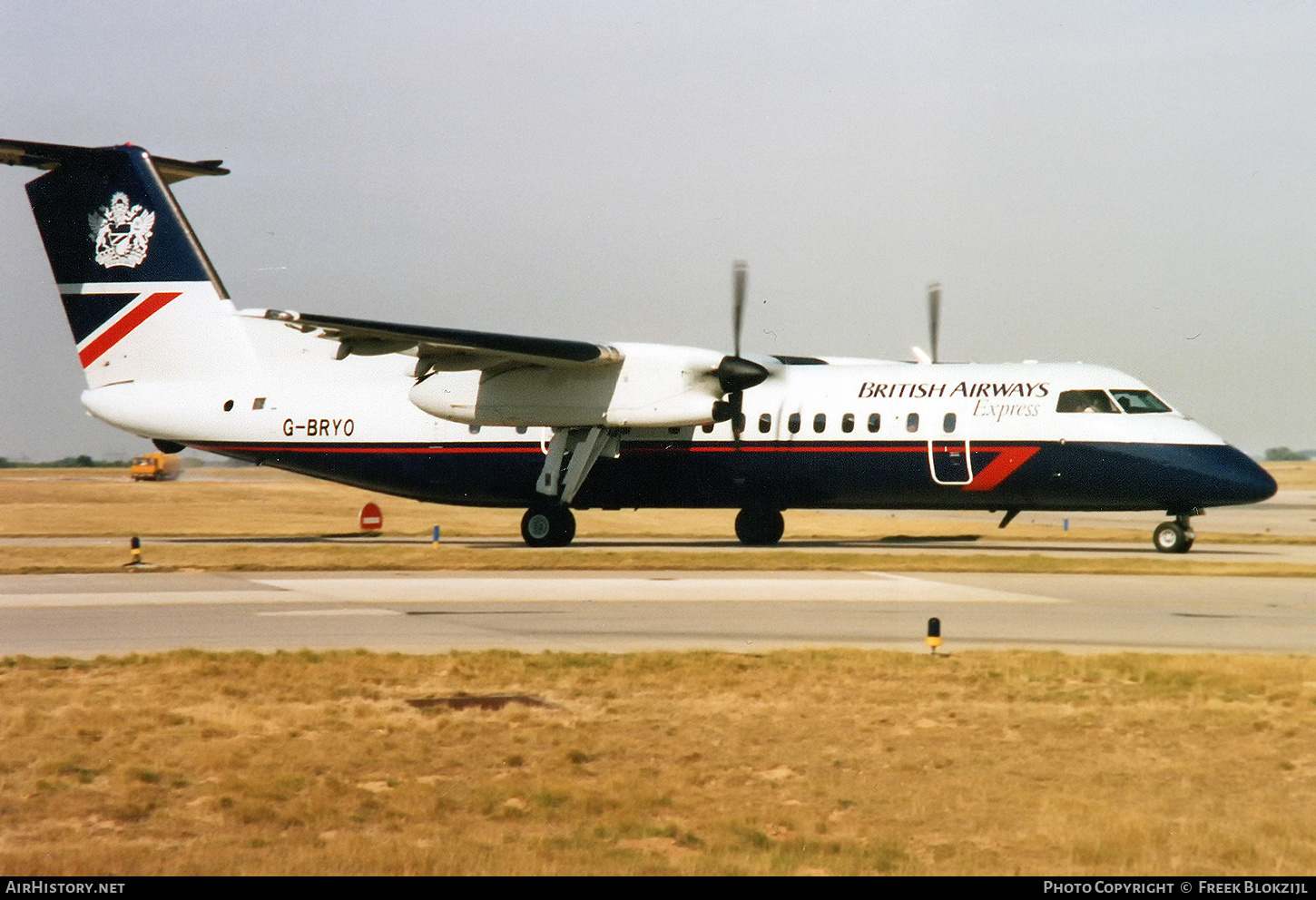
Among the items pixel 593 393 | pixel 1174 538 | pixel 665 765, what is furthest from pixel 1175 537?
pixel 665 765

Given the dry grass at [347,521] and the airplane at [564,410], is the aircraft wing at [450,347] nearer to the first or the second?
the airplane at [564,410]

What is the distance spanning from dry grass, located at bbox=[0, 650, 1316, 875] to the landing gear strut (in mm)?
14753

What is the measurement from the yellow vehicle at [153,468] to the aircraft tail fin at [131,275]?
5324 cm

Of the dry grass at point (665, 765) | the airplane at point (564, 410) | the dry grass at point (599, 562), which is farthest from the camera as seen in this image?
the airplane at point (564, 410)

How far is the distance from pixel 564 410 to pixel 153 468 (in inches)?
2416

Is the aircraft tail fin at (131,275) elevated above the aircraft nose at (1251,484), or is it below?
above

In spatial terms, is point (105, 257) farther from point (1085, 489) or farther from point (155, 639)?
point (1085, 489)

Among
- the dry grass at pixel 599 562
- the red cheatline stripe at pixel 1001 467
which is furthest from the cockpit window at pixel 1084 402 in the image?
the dry grass at pixel 599 562

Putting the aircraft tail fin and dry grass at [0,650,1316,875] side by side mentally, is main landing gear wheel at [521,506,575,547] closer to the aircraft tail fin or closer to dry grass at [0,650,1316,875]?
the aircraft tail fin

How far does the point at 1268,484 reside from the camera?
25.9 m

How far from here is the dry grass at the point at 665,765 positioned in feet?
25.2

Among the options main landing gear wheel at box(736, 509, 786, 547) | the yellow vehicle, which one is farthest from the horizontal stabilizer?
the yellow vehicle

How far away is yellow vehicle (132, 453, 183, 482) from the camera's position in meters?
82.8

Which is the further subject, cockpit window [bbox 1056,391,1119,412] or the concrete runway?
cockpit window [bbox 1056,391,1119,412]
